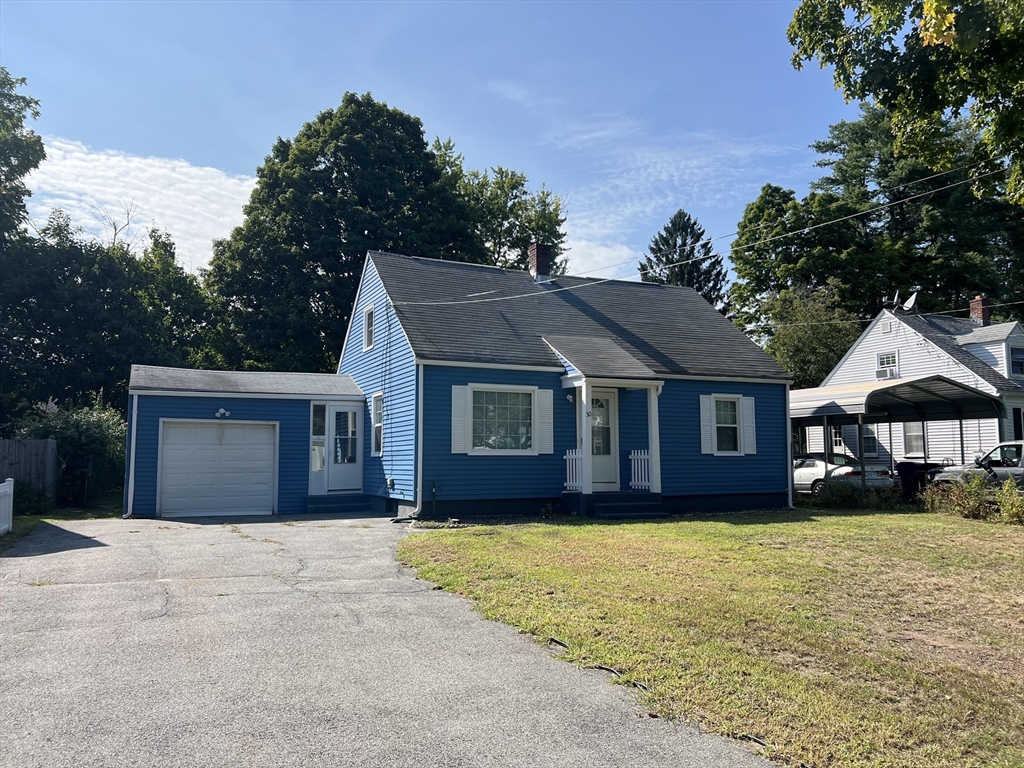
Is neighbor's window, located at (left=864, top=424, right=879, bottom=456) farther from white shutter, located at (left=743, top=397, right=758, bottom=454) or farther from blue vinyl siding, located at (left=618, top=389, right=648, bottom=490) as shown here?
blue vinyl siding, located at (left=618, top=389, right=648, bottom=490)

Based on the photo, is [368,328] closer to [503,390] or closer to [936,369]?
[503,390]

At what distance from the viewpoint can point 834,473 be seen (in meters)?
22.5

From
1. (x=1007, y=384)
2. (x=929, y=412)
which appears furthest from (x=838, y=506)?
(x=1007, y=384)

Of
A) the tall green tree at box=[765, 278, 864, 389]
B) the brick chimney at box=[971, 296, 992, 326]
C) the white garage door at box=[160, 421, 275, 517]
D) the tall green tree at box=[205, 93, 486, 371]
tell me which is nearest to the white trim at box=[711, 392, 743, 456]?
the white garage door at box=[160, 421, 275, 517]

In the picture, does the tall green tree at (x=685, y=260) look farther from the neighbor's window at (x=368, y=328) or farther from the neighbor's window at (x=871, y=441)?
the neighbor's window at (x=368, y=328)

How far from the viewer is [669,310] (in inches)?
836

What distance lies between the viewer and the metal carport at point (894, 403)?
19.3 metres

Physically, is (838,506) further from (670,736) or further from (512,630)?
(670,736)

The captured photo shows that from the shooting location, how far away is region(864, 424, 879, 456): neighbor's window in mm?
31750

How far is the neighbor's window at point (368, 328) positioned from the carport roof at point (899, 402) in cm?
1157

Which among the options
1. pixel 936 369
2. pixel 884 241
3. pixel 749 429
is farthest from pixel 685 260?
pixel 749 429

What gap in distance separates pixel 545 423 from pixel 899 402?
11.4m

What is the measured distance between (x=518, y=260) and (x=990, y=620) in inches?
1381

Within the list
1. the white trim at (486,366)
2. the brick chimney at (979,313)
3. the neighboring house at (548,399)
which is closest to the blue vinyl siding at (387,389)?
the neighboring house at (548,399)
